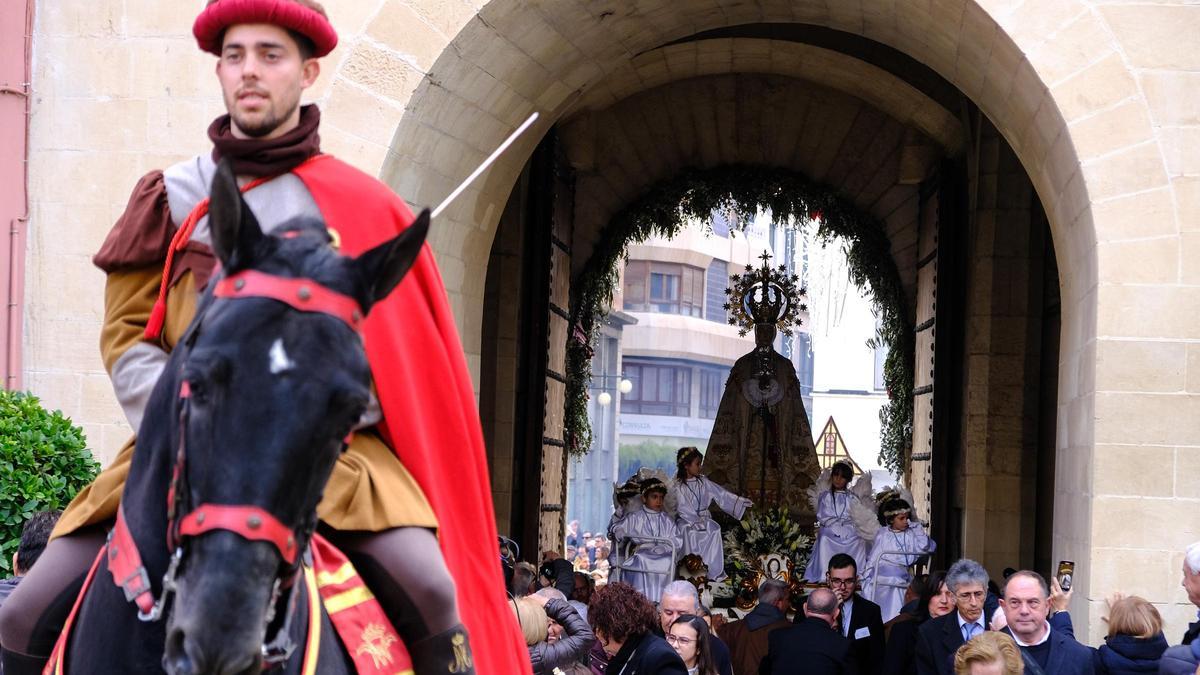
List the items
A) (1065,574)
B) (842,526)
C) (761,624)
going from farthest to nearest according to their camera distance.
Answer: (842,526) < (761,624) < (1065,574)

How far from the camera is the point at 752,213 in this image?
658 inches

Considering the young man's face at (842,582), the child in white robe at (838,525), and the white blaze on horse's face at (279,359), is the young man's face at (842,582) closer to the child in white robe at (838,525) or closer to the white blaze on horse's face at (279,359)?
the child in white robe at (838,525)

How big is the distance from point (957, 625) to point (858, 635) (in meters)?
1.94

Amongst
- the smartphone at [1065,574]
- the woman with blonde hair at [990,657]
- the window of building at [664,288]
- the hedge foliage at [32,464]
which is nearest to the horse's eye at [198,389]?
the woman with blonde hair at [990,657]

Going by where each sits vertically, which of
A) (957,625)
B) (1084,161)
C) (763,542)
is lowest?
(763,542)

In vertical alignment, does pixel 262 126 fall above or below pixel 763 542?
above

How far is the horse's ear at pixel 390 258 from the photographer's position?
227cm

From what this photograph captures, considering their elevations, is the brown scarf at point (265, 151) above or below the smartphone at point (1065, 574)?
above

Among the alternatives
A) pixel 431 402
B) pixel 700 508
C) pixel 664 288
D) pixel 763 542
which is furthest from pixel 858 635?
pixel 664 288

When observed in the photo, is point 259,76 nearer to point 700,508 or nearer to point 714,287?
point 700,508

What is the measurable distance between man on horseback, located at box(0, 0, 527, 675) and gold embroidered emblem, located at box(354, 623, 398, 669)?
6 centimetres

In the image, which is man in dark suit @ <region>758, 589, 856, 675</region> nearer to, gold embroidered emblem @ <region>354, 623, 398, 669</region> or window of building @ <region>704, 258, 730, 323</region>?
gold embroidered emblem @ <region>354, 623, 398, 669</region>

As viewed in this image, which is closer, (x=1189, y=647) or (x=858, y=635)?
(x=1189, y=647)

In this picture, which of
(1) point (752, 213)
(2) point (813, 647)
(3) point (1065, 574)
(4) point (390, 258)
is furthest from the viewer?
(1) point (752, 213)
